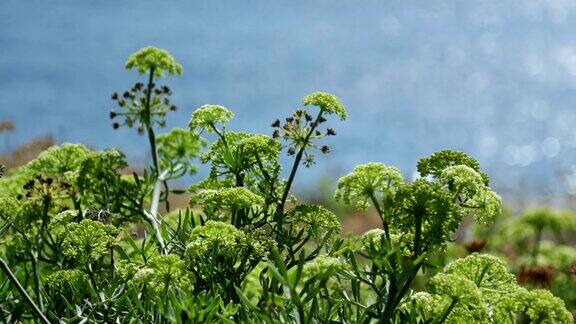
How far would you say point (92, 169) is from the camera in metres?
4.17

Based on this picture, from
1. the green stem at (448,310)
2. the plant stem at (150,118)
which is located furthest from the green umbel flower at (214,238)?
the plant stem at (150,118)

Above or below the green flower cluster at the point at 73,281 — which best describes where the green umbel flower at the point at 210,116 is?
above

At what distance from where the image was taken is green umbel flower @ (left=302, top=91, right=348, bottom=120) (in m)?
3.39

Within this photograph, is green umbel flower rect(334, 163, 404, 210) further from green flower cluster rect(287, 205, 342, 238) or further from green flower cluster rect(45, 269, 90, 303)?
green flower cluster rect(45, 269, 90, 303)

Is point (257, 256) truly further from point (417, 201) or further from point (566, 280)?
point (566, 280)

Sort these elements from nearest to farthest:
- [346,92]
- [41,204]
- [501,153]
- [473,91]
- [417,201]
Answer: [417,201]
[41,204]
[501,153]
[346,92]
[473,91]

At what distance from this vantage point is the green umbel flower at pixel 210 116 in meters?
3.70

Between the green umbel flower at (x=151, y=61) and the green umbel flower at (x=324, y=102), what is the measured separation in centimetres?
102

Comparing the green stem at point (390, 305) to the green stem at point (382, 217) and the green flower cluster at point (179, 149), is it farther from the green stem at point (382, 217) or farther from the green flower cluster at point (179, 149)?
the green flower cluster at point (179, 149)

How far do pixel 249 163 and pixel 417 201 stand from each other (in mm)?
1142

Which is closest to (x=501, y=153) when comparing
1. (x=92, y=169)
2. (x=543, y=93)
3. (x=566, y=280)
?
(x=543, y=93)

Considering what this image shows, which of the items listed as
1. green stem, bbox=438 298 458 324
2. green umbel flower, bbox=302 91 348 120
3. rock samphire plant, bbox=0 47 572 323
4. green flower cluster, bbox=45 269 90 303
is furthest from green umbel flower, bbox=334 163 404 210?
green flower cluster, bbox=45 269 90 303

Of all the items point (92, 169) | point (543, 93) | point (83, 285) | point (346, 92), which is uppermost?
point (543, 93)

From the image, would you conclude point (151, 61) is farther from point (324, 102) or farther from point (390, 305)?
point (390, 305)
